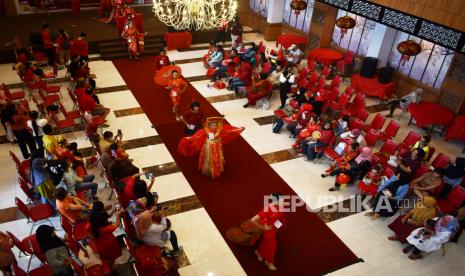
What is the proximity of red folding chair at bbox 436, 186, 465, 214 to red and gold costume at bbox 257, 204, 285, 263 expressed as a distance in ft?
10.2

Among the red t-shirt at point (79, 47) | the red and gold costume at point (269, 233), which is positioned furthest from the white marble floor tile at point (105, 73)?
the red and gold costume at point (269, 233)

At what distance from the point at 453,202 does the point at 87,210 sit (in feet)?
20.5

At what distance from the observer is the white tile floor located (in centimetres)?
596

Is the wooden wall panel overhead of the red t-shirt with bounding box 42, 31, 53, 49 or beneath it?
overhead

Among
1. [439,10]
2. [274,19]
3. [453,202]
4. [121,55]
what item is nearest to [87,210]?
[453,202]

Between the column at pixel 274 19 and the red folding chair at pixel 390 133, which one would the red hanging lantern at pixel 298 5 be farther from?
the red folding chair at pixel 390 133

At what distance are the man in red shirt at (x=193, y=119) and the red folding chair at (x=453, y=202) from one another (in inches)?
192

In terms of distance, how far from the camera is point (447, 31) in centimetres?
823

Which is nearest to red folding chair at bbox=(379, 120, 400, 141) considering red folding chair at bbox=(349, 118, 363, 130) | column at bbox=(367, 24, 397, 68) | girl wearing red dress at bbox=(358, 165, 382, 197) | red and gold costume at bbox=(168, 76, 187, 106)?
red folding chair at bbox=(349, 118, 363, 130)

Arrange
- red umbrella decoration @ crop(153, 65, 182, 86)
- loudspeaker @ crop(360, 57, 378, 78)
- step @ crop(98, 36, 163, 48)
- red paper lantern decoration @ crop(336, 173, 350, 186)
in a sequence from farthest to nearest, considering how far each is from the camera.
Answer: step @ crop(98, 36, 163, 48)
loudspeaker @ crop(360, 57, 378, 78)
red umbrella decoration @ crop(153, 65, 182, 86)
red paper lantern decoration @ crop(336, 173, 350, 186)

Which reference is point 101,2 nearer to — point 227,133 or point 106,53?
Result: point 106,53

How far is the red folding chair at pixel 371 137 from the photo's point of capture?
26.5 feet

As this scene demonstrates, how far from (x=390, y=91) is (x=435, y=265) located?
6.17 m

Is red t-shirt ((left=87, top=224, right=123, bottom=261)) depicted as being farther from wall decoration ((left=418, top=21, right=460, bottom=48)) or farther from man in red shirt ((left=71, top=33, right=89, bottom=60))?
wall decoration ((left=418, top=21, right=460, bottom=48))
